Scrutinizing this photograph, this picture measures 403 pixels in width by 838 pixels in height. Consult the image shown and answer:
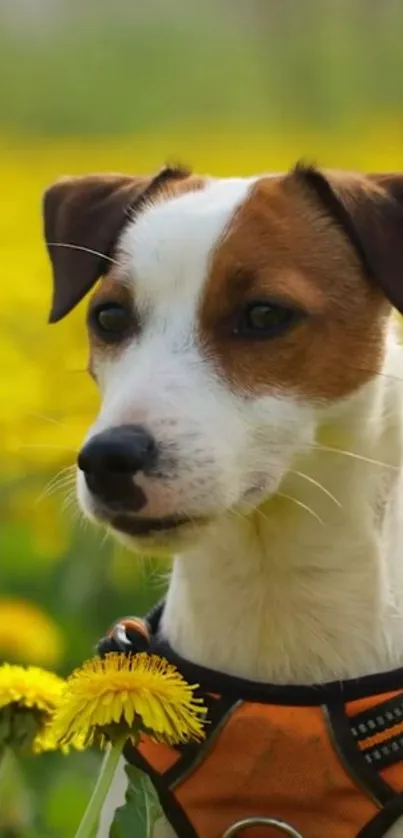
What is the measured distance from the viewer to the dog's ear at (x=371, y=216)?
2152 millimetres

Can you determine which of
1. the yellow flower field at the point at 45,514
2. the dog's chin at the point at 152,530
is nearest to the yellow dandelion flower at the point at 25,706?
the dog's chin at the point at 152,530

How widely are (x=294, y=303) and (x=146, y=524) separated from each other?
363 millimetres

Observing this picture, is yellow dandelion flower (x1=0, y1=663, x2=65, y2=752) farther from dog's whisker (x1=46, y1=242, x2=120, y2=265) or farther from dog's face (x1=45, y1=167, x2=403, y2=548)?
dog's whisker (x1=46, y1=242, x2=120, y2=265)

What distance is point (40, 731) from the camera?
185 cm

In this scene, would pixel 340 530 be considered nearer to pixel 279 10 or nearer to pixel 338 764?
pixel 338 764

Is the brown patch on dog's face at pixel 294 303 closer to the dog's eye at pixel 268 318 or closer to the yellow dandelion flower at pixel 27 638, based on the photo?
the dog's eye at pixel 268 318

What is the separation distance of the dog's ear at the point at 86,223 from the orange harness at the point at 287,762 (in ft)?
2.00

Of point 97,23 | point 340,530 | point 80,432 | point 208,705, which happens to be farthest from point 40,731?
point 97,23

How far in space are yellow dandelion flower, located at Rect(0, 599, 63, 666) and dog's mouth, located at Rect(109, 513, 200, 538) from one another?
86 centimetres

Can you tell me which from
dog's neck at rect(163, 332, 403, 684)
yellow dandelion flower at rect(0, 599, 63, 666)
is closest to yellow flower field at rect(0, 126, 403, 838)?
yellow dandelion flower at rect(0, 599, 63, 666)

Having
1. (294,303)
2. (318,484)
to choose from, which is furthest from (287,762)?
(294,303)

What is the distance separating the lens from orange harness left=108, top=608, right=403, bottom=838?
2.10 meters

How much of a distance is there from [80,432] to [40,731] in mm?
1319

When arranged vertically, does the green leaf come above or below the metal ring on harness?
above
